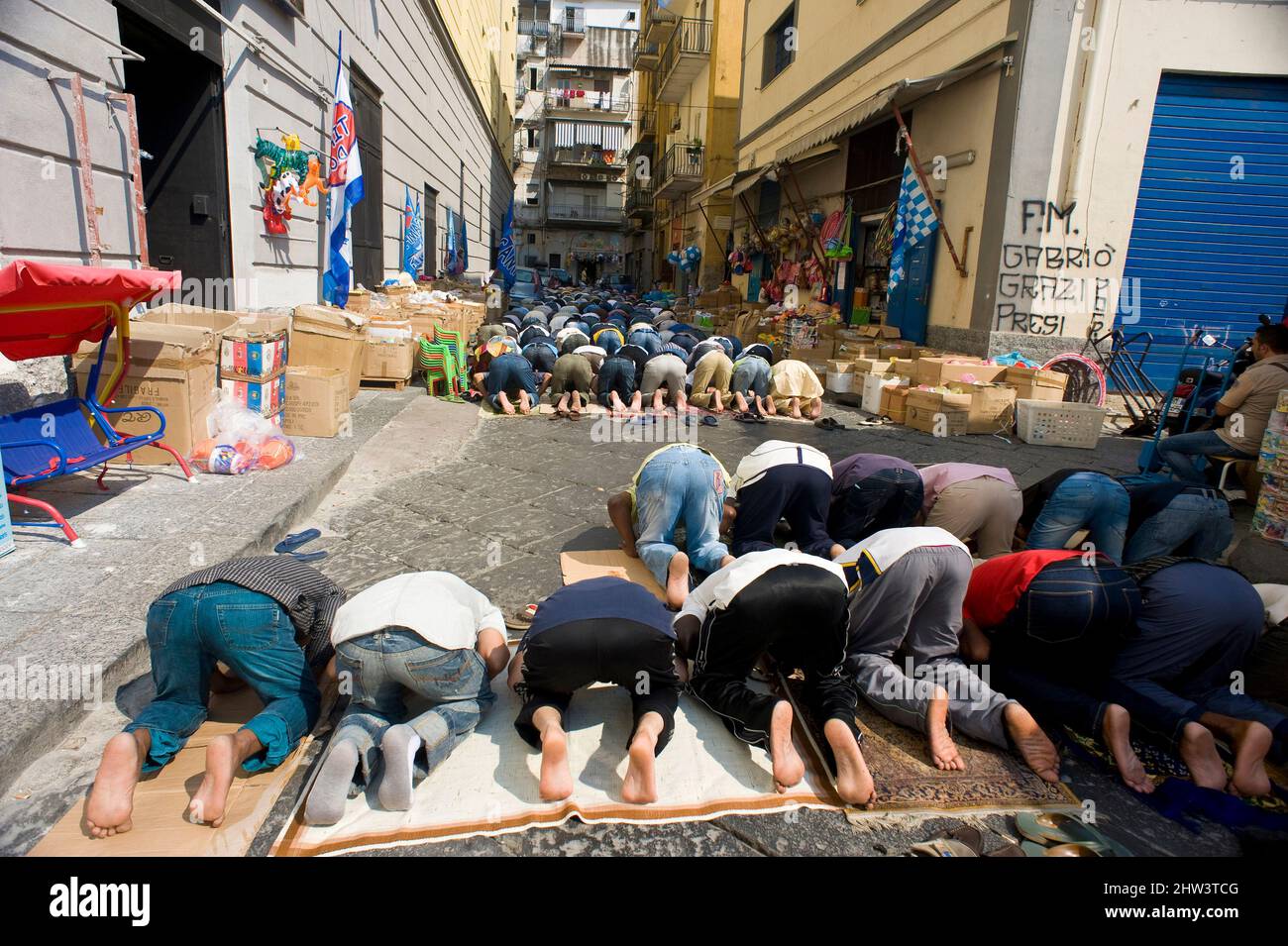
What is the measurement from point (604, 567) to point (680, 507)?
52 cm

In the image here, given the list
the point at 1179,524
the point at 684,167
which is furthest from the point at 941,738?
the point at 684,167

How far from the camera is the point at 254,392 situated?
522cm

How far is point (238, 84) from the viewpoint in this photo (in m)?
6.44

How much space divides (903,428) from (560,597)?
6.35 m

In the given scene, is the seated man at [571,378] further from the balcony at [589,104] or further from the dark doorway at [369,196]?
the balcony at [589,104]

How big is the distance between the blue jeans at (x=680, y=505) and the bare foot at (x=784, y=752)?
127cm

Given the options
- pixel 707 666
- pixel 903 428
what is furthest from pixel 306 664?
pixel 903 428

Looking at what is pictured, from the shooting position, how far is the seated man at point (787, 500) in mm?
3627

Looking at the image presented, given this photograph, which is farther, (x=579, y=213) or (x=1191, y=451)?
(x=579, y=213)

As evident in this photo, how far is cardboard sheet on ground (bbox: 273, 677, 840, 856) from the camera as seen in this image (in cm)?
204

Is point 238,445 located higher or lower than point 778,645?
higher

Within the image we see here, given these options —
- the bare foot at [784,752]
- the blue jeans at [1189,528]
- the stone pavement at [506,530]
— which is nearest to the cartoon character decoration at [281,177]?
the stone pavement at [506,530]

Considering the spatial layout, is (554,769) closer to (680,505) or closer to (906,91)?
(680,505)
